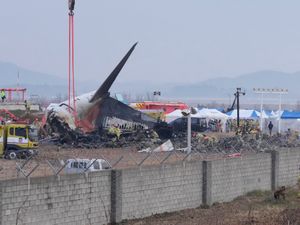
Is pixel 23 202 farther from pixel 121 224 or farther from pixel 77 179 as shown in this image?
pixel 121 224

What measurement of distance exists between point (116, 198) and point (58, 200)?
2354 mm

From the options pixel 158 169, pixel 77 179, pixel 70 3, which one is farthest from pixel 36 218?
pixel 70 3

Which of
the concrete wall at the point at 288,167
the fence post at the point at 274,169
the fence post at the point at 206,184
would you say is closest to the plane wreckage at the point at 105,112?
the concrete wall at the point at 288,167

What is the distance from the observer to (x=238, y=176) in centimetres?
2697

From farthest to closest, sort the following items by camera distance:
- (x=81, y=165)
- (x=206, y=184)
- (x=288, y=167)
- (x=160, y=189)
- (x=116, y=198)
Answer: (x=288, y=167) → (x=206, y=184) → (x=81, y=165) → (x=160, y=189) → (x=116, y=198)

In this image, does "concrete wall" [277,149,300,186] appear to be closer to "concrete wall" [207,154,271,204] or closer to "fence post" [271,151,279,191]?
"fence post" [271,151,279,191]

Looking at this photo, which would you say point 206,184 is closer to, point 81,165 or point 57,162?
point 81,165

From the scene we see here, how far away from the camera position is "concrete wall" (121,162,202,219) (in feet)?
66.4

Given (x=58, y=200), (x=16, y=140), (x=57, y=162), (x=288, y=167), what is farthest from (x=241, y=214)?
(x=16, y=140)

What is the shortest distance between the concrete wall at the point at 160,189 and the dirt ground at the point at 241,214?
0.27m

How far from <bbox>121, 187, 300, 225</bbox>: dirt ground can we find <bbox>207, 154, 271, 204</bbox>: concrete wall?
1.12ft

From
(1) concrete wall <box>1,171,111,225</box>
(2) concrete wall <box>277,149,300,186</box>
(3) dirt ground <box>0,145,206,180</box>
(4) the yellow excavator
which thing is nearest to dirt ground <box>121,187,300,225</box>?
(1) concrete wall <box>1,171,111,225</box>

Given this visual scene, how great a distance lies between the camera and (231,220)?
2094 cm

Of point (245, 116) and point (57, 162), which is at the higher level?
point (57, 162)
